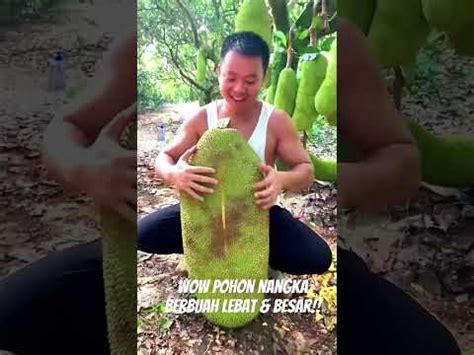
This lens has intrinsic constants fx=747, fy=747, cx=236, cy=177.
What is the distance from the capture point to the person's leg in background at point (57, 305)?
2.30 meters

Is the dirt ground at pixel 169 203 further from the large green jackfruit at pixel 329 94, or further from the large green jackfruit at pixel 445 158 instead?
the large green jackfruit at pixel 329 94

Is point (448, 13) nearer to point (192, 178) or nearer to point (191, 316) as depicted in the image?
point (192, 178)

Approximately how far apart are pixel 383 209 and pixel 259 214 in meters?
0.42

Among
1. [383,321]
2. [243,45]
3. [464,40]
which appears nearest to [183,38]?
[243,45]

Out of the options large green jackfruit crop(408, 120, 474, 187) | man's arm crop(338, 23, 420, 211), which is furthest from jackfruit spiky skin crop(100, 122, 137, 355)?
large green jackfruit crop(408, 120, 474, 187)

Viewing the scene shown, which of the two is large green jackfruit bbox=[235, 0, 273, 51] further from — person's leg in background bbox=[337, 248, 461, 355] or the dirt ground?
person's leg in background bbox=[337, 248, 461, 355]

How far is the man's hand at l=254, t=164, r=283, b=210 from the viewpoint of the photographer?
2.19 metres

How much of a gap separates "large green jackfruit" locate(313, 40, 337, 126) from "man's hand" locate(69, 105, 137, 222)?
0.55m

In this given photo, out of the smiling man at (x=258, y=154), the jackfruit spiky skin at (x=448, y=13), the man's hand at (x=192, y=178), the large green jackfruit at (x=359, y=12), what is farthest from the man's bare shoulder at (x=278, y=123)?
the jackfruit spiky skin at (x=448, y=13)

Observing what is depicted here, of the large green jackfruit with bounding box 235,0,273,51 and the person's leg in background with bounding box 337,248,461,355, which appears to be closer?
the large green jackfruit with bounding box 235,0,273,51

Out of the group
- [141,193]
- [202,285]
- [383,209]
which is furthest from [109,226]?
[383,209]

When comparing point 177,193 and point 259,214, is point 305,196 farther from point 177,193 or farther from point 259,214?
point 177,193

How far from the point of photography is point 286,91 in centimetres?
222

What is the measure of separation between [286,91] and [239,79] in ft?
0.48
